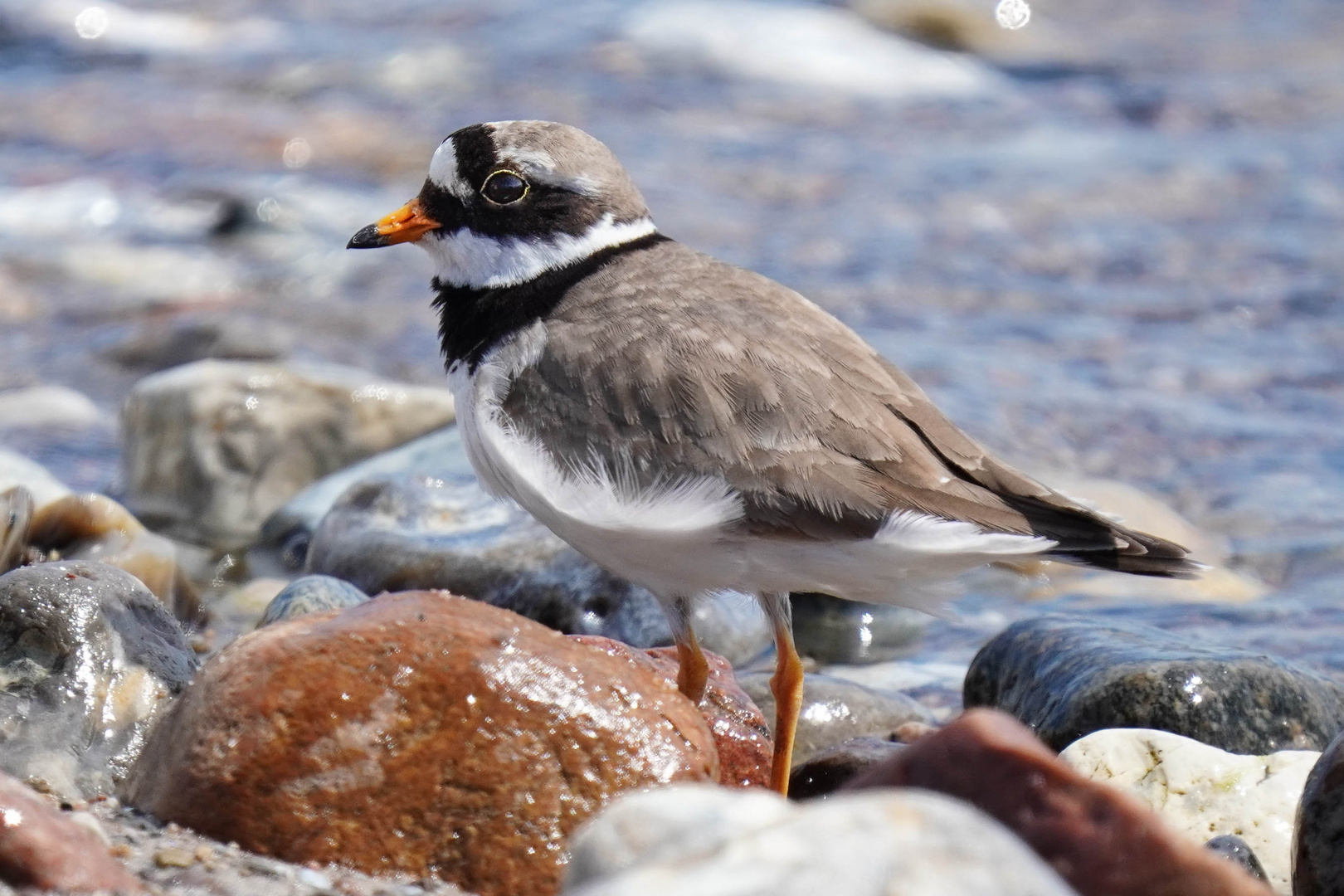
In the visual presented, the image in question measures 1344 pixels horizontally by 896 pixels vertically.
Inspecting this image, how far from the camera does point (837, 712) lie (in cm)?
538

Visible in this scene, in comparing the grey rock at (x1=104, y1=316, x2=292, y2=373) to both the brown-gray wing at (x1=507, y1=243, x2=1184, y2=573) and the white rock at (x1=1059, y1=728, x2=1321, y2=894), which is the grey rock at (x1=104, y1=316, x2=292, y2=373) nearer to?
the brown-gray wing at (x1=507, y1=243, x2=1184, y2=573)

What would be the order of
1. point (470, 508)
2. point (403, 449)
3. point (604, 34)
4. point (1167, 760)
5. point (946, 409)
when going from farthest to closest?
1. point (604, 34)
2. point (946, 409)
3. point (403, 449)
4. point (470, 508)
5. point (1167, 760)

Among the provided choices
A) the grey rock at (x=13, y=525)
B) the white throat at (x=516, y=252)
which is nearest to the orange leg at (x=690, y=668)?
the white throat at (x=516, y=252)

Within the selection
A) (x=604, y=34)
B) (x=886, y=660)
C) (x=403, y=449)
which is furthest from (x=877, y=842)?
(x=604, y=34)

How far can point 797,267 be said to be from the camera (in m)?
11.3

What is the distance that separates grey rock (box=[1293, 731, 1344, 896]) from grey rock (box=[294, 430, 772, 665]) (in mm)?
2472

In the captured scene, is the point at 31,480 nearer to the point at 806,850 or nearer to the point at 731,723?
the point at 731,723

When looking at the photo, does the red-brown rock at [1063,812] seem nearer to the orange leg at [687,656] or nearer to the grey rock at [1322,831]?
the grey rock at [1322,831]

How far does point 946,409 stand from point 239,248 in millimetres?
5350

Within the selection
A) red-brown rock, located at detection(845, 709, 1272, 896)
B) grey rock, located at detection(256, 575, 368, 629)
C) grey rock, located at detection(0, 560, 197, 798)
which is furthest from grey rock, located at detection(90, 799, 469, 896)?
grey rock, located at detection(256, 575, 368, 629)

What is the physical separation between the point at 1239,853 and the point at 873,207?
29.6ft

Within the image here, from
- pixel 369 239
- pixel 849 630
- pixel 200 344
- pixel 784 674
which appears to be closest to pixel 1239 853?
pixel 784 674

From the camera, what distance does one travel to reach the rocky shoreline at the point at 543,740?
8.58ft

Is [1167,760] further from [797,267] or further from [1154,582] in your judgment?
[797,267]
